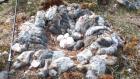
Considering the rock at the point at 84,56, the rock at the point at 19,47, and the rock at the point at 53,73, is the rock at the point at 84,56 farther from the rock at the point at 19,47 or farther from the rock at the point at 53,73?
the rock at the point at 19,47

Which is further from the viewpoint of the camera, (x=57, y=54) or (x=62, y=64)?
(x=57, y=54)

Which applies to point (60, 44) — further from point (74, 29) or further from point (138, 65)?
point (138, 65)

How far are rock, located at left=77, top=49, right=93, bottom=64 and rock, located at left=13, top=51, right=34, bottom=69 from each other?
1.63 meters

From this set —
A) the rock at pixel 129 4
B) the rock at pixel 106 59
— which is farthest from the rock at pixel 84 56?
the rock at pixel 129 4

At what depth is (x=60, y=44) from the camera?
518 inches

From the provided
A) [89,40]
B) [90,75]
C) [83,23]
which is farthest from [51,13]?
[90,75]

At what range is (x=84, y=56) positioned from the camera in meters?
12.2

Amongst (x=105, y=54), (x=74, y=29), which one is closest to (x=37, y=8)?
(x=74, y=29)

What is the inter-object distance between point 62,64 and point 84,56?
909 mm

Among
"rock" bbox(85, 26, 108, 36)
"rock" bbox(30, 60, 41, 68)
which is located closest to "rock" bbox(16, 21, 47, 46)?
"rock" bbox(30, 60, 41, 68)

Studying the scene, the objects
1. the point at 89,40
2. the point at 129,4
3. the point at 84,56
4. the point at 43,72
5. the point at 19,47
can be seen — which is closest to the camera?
the point at 43,72

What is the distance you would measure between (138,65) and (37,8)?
17.2ft

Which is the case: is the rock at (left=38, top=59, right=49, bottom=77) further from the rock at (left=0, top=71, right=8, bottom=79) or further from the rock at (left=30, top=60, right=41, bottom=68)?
the rock at (left=0, top=71, right=8, bottom=79)

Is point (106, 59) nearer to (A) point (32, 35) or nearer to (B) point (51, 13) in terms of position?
(A) point (32, 35)
